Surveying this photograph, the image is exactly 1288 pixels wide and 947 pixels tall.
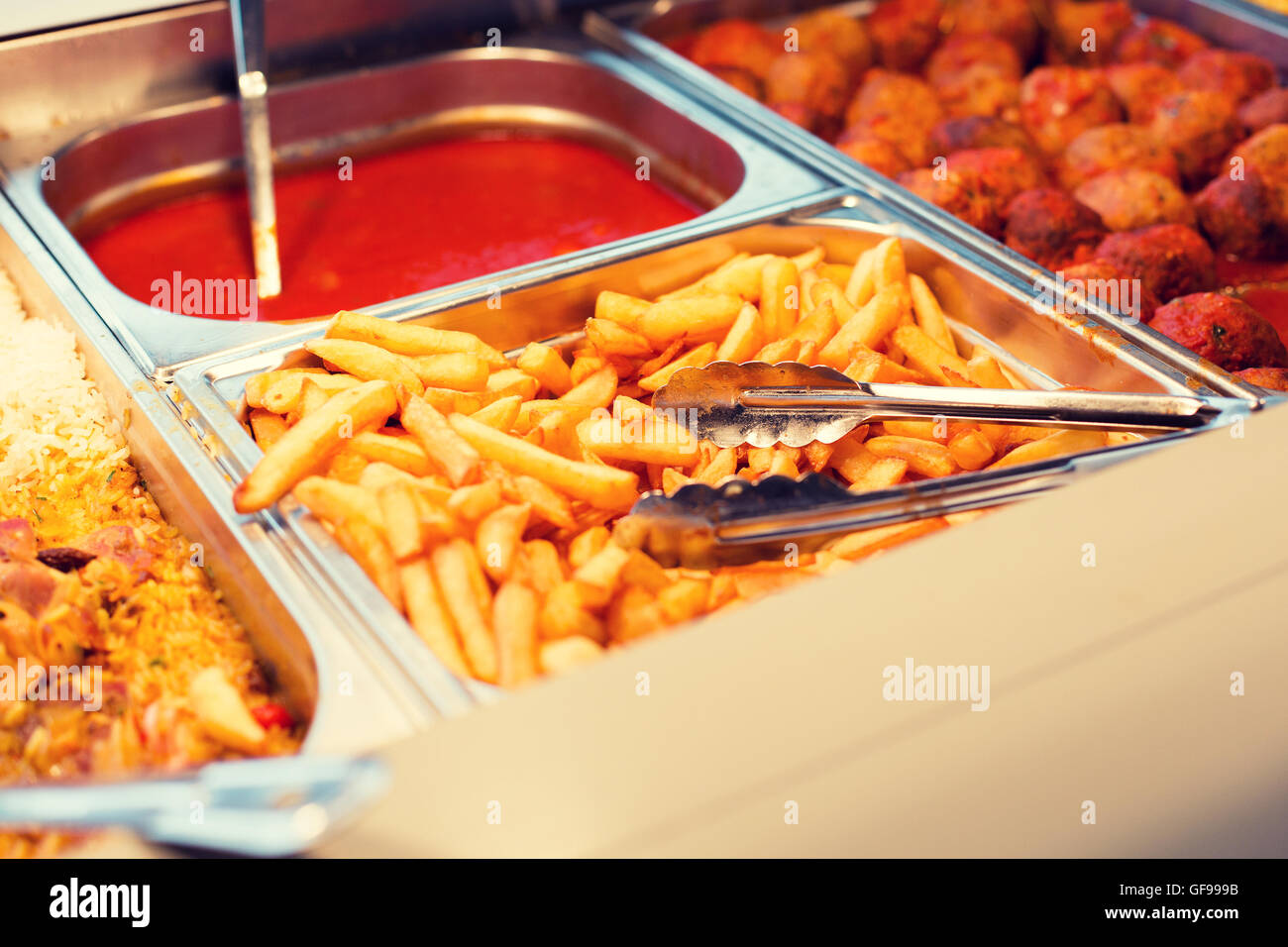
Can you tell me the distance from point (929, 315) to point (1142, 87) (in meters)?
1.57

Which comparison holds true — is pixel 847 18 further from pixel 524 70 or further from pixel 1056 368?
pixel 1056 368

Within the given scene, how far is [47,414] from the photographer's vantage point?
80.3 inches

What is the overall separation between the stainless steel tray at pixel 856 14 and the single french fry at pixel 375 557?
142cm

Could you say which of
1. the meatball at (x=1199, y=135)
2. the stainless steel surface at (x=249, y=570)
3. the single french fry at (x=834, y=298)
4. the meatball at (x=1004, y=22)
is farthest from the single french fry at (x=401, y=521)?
the meatball at (x=1004, y=22)

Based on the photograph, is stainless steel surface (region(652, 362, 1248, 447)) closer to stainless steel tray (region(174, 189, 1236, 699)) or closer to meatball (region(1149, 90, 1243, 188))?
stainless steel tray (region(174, 189, 1236, 699))

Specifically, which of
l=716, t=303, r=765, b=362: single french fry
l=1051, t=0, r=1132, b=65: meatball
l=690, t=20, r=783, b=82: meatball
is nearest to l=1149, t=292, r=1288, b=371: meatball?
l=716, t=303, r=765, b=362: single french fry

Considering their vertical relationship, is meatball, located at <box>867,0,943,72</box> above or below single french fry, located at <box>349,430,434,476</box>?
above

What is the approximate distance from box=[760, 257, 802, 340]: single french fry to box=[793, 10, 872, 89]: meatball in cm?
141

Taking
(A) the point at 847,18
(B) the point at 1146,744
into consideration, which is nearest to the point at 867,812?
(B) the point at 1146,744

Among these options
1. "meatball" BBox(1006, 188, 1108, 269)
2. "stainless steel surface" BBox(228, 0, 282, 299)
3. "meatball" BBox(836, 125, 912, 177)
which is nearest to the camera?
"stainless steel surface" BBox(228, 0, 282, 299)

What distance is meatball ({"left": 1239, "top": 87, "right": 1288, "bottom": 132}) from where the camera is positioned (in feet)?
10.0
